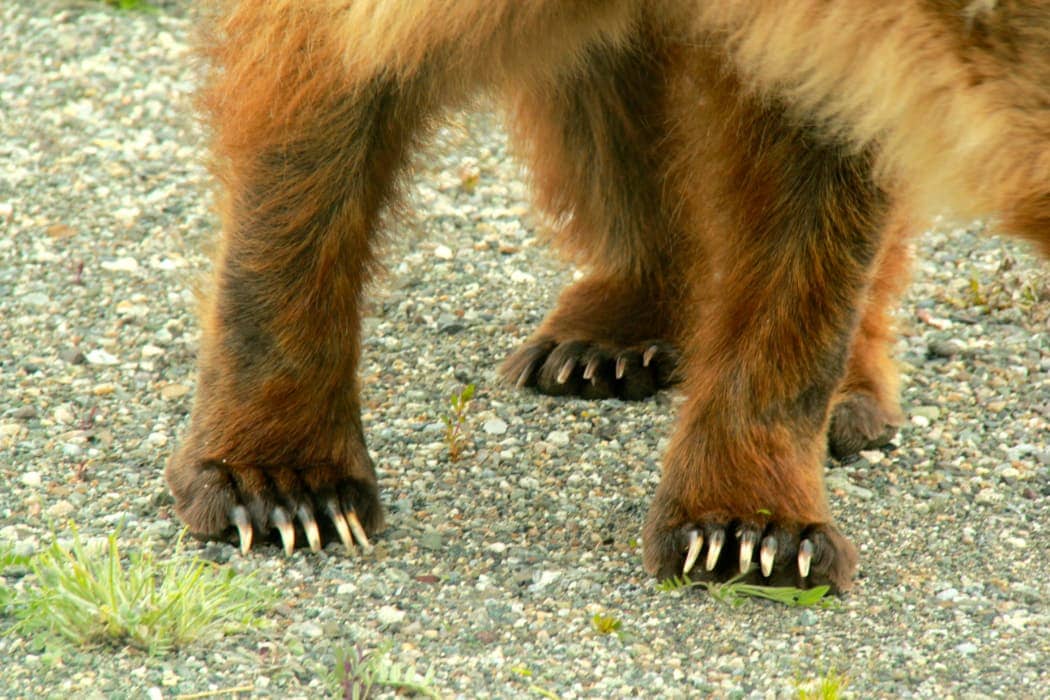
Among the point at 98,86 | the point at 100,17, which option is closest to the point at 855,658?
the point at 98,86

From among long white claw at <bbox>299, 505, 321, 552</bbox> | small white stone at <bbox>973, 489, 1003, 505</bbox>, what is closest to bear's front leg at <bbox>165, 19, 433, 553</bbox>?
long white claw at <bbox>299, 505, 321, 552</bbox>

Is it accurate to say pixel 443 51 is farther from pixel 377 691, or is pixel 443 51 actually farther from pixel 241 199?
pixel 377 691

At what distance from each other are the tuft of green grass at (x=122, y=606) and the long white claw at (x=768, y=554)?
1.14 meters

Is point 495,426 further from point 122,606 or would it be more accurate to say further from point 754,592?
point 122,606

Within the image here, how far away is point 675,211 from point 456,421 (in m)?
0.82

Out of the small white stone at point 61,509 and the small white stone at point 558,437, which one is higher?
the small white stone at point 558,437

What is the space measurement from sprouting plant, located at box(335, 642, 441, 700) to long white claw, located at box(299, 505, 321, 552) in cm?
54

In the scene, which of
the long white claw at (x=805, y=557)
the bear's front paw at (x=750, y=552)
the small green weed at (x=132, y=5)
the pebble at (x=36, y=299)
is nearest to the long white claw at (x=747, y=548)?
the bear's front paw at (x=750, y=552)

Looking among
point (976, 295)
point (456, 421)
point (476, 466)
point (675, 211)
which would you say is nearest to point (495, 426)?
point (456, 421)

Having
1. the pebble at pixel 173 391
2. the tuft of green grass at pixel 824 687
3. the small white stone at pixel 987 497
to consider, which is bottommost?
the tuft of green grass at pixel 824 687

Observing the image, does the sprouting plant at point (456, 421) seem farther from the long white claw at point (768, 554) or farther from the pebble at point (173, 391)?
the long white claw at point (768, 554)

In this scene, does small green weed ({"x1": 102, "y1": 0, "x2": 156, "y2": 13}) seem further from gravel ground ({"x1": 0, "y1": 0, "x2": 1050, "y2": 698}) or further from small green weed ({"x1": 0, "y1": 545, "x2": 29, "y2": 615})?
small green weed ({"x1": 0, "y1": 545, "x2": 29, "y2": 615})

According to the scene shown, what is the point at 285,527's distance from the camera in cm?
365

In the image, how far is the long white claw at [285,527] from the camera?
3.64 meters
